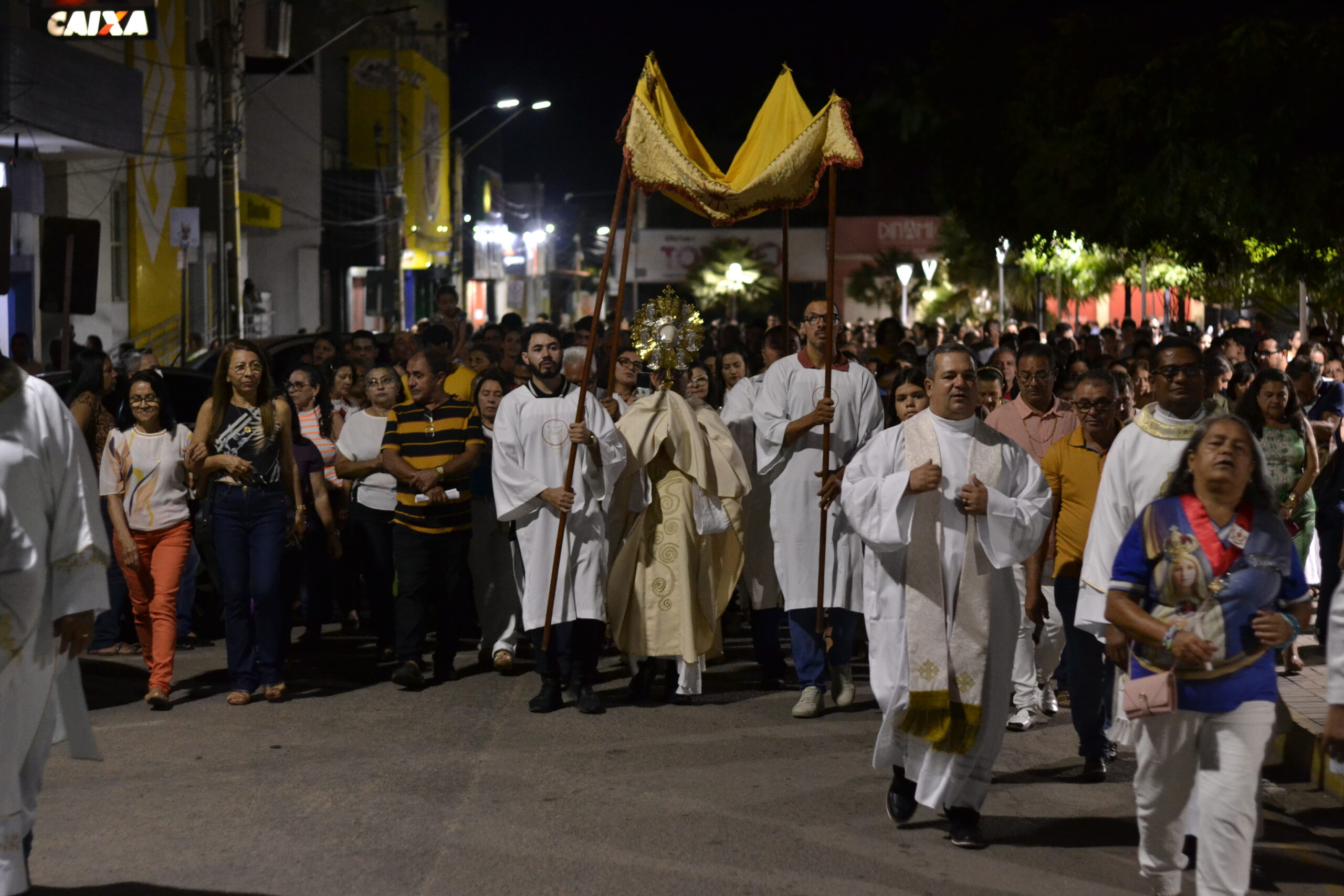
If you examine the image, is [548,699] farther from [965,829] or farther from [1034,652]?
[965,829]

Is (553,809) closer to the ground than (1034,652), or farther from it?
closer to the ground

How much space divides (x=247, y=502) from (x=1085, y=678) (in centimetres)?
465

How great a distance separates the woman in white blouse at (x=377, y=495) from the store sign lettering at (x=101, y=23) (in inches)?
505

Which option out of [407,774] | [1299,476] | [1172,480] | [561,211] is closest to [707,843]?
[407,774]

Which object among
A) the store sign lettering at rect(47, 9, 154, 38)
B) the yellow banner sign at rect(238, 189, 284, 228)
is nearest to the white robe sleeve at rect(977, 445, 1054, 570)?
the store sign lettering at rect(47, 9, 154, 38)

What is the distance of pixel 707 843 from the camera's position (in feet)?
21.5

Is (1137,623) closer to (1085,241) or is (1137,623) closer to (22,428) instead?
(22,428)

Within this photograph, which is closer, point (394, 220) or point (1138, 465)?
point (1138, 465)

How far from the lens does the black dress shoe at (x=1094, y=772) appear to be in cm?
761

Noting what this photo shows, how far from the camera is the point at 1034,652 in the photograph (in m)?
→ 8.95

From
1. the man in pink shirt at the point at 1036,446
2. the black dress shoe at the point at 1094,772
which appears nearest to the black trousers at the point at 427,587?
the man in pink shirt at the point at 1036,446

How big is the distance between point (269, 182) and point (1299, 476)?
128ft

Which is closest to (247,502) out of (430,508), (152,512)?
(152,512)

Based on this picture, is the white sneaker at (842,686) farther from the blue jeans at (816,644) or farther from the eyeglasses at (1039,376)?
the eyeglasses at (1039,376)
